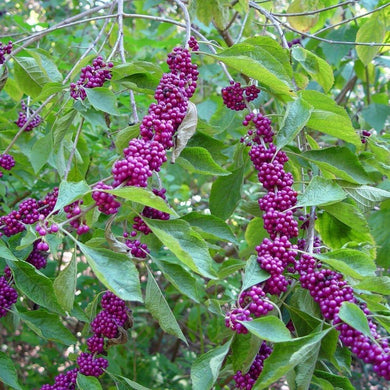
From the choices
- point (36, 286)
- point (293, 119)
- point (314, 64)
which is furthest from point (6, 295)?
point (314, 64)

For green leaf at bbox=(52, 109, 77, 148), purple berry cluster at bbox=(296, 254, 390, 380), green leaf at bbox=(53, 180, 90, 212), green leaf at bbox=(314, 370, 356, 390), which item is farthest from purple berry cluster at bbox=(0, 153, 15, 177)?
green leaf at bbox=(314, 370, 356, 390)

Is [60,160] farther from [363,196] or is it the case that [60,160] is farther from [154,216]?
[363,196]

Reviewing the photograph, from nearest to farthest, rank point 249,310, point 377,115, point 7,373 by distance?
point 249,310 → point 7,373 → point 377,115

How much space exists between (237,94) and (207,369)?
0.69 metres

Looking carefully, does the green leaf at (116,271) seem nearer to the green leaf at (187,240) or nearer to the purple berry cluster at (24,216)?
the green leaf at (187,240)

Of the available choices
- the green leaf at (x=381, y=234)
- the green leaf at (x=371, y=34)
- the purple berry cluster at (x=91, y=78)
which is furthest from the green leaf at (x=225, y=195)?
the green leaf at (x=371, y=34)

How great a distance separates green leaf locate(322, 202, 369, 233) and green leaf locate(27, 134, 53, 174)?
0.77 m

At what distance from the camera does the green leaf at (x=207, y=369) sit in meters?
0.89

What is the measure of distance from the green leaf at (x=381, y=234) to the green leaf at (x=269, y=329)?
1205 mm

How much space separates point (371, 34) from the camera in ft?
6.18

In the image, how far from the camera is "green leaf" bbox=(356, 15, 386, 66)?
186cm

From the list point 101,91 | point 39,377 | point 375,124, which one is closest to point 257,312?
point 101,91

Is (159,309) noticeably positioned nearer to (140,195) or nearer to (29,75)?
(140,195)

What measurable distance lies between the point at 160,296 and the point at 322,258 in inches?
13.9
